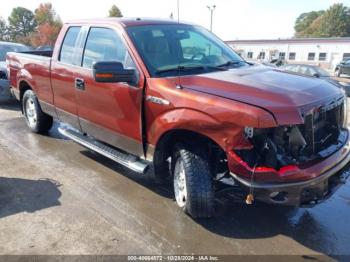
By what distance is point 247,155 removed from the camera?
124 inches

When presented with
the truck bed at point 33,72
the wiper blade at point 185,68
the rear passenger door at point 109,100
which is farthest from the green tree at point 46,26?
the wiper blade at point 185,68

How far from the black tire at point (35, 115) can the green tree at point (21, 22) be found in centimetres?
9201

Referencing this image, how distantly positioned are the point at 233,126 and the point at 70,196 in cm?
222

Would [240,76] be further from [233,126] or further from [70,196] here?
[70,196]

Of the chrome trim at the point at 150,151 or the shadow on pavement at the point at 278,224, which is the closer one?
the shadow on pavement at the point at 278,224

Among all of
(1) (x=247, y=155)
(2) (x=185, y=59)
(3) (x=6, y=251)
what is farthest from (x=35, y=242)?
(2) (x=185, y=59)

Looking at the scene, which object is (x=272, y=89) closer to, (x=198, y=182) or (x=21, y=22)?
(x=198, y=182)

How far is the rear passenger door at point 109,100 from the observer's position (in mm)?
4055

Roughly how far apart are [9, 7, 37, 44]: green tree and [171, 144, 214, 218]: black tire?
9606cm

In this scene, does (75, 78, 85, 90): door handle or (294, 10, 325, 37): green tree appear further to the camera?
(294, 10, 325, 37): green tree

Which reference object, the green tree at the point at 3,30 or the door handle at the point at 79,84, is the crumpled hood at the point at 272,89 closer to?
the door handle at the point at 79,84

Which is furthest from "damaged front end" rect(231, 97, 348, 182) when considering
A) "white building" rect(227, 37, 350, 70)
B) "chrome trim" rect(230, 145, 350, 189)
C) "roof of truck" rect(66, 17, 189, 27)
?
"white building" rect(227, 37, 350, 70)

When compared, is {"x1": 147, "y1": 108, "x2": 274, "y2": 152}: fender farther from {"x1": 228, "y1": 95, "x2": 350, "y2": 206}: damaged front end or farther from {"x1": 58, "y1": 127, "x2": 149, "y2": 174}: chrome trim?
{"x1": 58, "y1": 127, "x2": 149, "y2": 174}: chrome trim

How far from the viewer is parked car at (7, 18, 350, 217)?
3.09 meters
